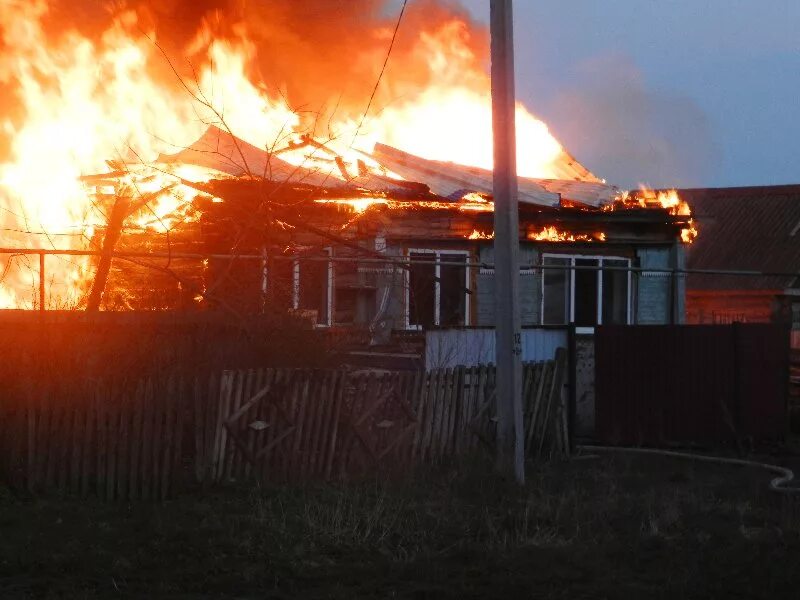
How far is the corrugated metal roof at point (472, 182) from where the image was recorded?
18.4 meters

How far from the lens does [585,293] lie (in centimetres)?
1898

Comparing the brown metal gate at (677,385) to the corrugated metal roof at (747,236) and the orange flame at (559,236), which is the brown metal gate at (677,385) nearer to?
the orange flame at (559,236)

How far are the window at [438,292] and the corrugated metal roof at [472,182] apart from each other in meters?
1.16

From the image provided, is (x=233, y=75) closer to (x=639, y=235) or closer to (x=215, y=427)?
(x=639, y=235)

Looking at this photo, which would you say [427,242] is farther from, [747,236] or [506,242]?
[747,236]

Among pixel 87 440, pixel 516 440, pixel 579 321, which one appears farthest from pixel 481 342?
pixel 87 440

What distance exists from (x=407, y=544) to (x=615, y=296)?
39.7 feet

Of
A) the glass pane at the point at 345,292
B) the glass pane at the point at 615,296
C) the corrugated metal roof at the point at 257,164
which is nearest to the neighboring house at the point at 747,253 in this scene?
the glass pane at the point at 615,296

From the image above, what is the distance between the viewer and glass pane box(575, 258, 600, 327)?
1892 cm

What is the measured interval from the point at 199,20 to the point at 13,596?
16052 millimetres

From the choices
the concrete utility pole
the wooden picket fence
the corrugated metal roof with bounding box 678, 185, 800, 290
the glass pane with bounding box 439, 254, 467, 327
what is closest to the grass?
the wooden picket fence

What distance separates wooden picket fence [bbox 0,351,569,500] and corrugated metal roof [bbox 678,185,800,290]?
26635 millimetres

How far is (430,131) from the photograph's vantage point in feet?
75.9

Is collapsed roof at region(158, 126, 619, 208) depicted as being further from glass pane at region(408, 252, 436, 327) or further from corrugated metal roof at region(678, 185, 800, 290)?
corrugated metal roof at region(678, 185, 800, 290)
